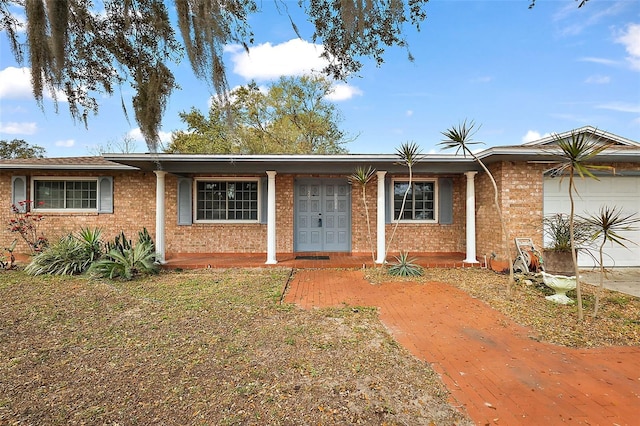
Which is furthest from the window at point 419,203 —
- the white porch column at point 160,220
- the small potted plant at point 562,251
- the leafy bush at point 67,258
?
the leafy bush at point 67,258

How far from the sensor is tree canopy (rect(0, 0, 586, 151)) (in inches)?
68.3

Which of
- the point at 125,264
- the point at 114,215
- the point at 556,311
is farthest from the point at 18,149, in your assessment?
the point at 556,311

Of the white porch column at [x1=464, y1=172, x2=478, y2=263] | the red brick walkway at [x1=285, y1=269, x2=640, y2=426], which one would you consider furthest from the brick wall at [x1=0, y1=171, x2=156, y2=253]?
the white porch column at [x1=464, y1=172, x2=478, y2=263]

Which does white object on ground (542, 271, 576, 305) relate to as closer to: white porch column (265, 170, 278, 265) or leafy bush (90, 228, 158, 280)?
white porch column (265, 170, 278, 265)

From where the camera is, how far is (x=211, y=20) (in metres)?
1.78

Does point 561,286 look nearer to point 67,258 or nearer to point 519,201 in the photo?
point 519,201

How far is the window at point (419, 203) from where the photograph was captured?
877 cm

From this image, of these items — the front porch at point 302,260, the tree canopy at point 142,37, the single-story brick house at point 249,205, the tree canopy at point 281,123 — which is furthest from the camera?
the tree canopy at point 281,123

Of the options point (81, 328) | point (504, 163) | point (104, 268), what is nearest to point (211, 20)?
point (81, 328)

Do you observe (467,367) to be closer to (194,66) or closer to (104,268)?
(194,66)

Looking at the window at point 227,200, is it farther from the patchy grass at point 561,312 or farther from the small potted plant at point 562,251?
the small potted plant at point 562,251

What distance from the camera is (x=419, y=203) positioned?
877cm

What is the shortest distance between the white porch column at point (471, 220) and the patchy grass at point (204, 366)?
439 centimetres

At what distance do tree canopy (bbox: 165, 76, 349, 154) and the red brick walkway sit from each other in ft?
50.8
